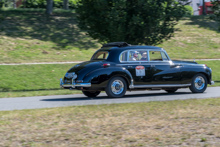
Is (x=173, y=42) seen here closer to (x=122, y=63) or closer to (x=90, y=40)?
(x=90, y=40)

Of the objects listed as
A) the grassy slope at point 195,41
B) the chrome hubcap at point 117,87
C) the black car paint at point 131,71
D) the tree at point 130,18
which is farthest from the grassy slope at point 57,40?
the chrome hubcap at point 117,87

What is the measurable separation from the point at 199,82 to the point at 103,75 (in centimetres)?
395

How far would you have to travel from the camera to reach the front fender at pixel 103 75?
11.2m

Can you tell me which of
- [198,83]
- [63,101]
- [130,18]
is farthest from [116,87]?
[130,18]

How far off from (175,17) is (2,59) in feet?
37.0

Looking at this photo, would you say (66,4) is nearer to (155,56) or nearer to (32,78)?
(32,78)

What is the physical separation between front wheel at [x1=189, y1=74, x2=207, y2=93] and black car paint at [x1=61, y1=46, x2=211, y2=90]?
16 cm

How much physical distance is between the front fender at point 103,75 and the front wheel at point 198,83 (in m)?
2.93

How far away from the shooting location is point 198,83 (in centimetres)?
1334

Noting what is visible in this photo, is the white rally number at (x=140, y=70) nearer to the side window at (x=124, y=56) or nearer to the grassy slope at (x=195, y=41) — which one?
the side window at (x=124, y=56)

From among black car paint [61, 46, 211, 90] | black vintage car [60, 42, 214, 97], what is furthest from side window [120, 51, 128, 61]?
black car paint [61, 46, 211, 90]

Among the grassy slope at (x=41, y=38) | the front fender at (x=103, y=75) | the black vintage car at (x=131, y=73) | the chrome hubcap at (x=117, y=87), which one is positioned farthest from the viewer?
the grassy slope at (x=41, y=38)

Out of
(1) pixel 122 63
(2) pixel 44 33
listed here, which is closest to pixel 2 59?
(2) pixel 44 33

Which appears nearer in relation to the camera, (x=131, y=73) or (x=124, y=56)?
(x=131, y=73)
